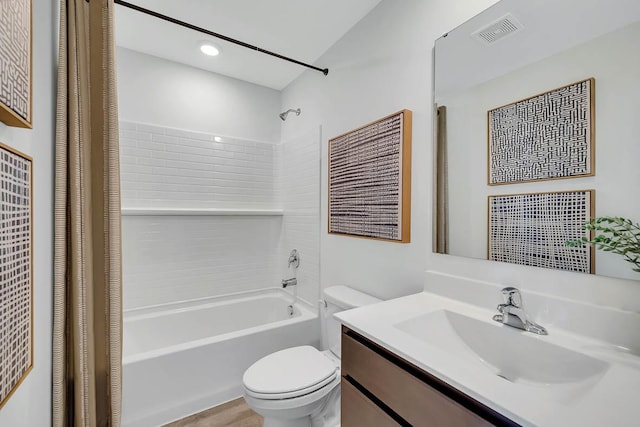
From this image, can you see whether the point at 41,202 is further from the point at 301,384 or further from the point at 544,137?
the point at 544,137

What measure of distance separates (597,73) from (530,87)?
0.18m

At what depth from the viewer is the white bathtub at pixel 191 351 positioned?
1.63 metres

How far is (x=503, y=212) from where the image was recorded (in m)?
1.12

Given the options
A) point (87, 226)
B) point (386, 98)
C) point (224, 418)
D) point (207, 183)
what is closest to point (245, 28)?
point (386, 98)

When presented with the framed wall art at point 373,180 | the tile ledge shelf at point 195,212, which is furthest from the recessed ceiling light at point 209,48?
the tile ledge shelf at point 195,212

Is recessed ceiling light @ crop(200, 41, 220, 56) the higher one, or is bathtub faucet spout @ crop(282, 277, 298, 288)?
recessed ceiling light @ crop(200, 41, 220, 56)

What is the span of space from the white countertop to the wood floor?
1198mm

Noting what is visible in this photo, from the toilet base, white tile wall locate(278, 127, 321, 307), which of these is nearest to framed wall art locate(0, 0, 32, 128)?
the toilet base

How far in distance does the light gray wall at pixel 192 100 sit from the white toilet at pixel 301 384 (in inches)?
75.4

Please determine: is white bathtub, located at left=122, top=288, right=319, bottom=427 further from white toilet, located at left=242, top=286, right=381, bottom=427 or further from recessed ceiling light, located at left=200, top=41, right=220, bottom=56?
recessed ceiling light, located at left=200, top=41, right=220, bottom=56

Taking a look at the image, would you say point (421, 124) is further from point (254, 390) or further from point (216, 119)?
point (216, 119)

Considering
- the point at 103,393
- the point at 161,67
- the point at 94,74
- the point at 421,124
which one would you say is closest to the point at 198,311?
the point at 103,393

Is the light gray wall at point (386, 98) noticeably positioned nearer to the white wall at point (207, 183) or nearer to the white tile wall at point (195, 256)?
the white wall at point (207, 183)

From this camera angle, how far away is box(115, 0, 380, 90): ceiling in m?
1.74
